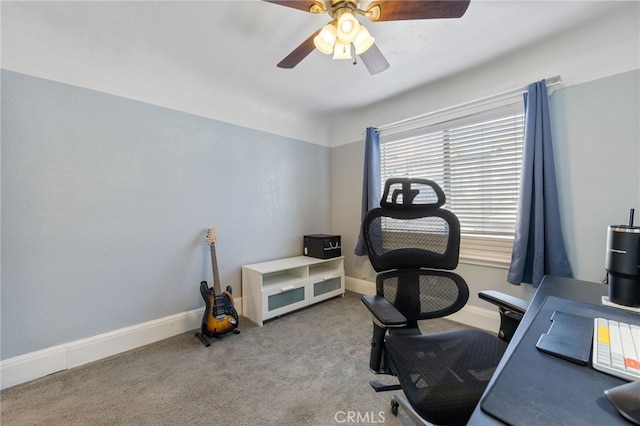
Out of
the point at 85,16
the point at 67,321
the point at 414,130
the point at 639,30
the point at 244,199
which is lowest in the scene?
the point at 67,321

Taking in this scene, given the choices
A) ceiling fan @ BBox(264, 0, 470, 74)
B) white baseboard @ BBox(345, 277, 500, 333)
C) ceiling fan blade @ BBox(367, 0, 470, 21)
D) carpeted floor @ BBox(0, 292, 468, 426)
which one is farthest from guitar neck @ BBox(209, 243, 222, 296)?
white baseboard @ BBox(345, 277, 500, 333)

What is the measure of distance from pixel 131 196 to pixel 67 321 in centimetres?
97

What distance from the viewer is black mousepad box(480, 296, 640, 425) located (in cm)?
47

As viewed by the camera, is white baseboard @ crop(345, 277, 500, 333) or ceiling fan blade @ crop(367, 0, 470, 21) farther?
white baseboard @ crop(345, 277, 500, 333)

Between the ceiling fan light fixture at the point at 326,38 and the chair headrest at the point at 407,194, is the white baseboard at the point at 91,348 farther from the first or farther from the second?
the ceiling fan light fixture at the point at 326,38

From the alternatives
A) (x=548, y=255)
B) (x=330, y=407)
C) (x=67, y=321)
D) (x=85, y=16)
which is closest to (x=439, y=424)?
(x=330, y=407)

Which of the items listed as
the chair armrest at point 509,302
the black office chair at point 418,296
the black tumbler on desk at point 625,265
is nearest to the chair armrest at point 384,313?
the black office chair at point 418,296

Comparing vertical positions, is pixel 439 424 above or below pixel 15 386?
above

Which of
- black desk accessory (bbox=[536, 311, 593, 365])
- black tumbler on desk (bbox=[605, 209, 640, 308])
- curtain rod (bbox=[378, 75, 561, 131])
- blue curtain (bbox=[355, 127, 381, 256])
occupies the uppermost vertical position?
curtain rod (bbox=[378, 75, 561, 131])

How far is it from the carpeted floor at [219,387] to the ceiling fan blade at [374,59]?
2.13m

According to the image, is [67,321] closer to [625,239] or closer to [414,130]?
[625,239]

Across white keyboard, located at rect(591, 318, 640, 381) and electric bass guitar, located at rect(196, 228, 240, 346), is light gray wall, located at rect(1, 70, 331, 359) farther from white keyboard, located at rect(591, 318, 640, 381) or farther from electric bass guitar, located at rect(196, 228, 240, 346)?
white keyboard, located at rect(591, 318, 640, 381)

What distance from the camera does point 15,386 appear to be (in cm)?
157

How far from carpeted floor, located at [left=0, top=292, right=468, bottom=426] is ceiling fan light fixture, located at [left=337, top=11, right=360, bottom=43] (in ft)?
6.82
